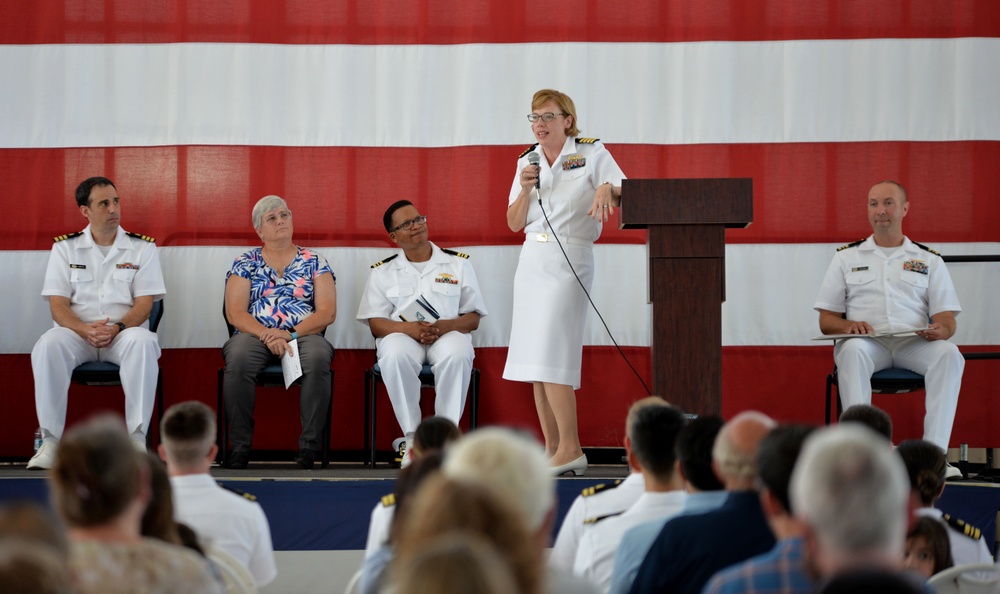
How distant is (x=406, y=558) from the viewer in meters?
1.05

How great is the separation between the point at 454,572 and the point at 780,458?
838 millimetres

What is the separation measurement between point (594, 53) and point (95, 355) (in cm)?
271

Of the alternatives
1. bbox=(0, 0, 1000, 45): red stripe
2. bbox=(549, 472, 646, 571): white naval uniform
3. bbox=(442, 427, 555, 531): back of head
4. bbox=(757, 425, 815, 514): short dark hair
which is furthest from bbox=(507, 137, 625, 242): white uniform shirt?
bbox=(442, 427, 555, 531): back of head

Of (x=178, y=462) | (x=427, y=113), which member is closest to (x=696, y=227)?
(x=178, y=462)

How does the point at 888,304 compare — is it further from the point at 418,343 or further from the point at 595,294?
the point at 418,343

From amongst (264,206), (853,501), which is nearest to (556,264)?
(264,206)

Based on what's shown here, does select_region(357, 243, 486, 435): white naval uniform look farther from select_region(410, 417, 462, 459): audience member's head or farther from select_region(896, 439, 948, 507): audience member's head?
select_region(896, 439, 948, 507): audience member's head

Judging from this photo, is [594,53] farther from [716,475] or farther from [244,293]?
[716,475]

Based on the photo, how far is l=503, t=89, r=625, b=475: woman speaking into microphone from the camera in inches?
166

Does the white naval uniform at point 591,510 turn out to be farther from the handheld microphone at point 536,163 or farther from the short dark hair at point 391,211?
the short dark hair at point 391,211

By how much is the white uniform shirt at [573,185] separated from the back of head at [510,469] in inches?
114

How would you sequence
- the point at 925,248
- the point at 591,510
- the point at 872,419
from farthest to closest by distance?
1. the point at 925,248
2. the point at 872,419
3. the point at 591,510

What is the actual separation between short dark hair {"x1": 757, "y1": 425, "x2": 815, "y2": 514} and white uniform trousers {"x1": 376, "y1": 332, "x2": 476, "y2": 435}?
3034 millimetres

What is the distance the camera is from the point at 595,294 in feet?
17.1
